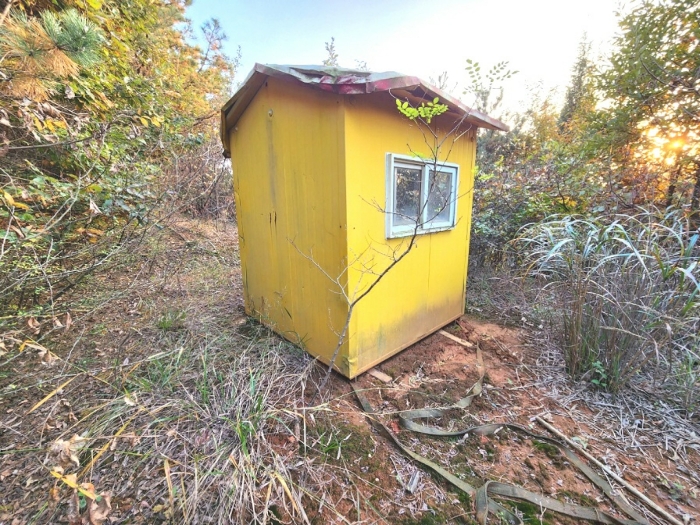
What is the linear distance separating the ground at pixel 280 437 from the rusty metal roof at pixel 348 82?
2075mm

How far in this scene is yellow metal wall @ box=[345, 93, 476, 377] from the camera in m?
2.07

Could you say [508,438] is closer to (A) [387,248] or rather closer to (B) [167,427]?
(A) [387,248]

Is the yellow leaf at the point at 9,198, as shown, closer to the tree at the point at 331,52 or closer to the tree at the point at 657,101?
the tree at the point at 657,101

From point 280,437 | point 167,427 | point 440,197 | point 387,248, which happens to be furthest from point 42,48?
point 440,197

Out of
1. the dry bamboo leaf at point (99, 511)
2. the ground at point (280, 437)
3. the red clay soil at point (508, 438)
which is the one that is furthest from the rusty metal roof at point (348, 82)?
the dry bamboo leaf at point (99, 511)

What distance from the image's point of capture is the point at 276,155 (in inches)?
98.0

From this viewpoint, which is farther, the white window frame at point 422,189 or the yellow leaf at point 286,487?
the white window frame at point 422,189

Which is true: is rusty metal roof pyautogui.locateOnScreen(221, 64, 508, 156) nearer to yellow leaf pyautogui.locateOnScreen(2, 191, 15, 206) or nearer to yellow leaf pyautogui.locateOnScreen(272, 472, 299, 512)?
yellow leaf pyautogui.locateOnScreen(2, 191, 15, 206)

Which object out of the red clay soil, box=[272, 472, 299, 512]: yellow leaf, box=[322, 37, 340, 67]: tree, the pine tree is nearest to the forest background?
the pine tree

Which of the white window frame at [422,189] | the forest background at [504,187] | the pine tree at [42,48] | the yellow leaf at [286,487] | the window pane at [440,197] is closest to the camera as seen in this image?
the yellow leaf at [286,487]

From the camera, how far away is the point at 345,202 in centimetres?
202

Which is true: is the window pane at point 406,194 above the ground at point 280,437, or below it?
above

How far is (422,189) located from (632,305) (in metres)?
1.86

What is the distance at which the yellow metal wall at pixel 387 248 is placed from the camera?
2070mm
